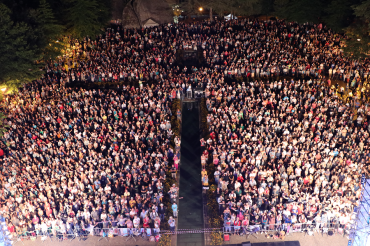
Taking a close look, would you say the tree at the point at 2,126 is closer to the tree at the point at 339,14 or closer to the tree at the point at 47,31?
the tree at the point at 47,31

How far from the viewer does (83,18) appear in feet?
131

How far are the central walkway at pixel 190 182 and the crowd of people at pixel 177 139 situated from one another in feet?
3.52

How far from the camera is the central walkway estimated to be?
20.4 metres

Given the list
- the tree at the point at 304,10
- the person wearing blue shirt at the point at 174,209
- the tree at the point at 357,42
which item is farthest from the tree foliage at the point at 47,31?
the tree at the point at 357,42

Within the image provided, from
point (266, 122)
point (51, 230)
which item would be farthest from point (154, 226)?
point (266, 122)

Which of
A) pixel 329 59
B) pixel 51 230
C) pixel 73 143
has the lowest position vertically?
pixel 51 230

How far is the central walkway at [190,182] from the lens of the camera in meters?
20.4

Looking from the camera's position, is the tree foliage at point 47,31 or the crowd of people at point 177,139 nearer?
the crowd of people at point 177,139

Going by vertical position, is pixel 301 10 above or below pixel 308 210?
above

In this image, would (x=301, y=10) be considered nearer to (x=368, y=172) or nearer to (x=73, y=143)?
(x=368, y=172)

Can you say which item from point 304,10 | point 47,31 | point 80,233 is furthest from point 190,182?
point 304,10

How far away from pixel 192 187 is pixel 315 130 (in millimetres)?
10061

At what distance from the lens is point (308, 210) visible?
19.7m

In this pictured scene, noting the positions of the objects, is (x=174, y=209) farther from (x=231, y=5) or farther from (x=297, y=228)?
(x=231, y=5)
